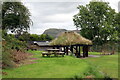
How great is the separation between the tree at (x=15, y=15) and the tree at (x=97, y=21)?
1455 centimetres

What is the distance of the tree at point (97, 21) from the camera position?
4162cm

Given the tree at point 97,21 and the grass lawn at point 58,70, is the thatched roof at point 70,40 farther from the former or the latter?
the tree at point 97,21

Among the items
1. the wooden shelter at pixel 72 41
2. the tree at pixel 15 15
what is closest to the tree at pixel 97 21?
the tree at pixel 15 15

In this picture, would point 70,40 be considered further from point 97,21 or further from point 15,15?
point 97,21

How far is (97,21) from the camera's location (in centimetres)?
4228

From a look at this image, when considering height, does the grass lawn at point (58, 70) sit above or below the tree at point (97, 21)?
below

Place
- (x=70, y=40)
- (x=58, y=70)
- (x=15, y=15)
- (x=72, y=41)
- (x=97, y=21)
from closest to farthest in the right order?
(x=58, y=70), (x=72, y=41), (x=70, y=40), (x=15, y=15), (x=97, y=21)

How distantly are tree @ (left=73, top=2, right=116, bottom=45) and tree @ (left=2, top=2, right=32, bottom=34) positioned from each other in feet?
47.7

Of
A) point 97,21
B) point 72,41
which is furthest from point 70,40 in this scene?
point 97,21

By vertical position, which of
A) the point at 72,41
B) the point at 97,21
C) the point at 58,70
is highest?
the point at 97,21

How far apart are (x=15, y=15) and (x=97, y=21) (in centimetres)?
1865

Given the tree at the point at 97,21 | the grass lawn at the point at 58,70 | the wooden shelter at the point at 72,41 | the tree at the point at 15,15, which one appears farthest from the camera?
the tree at the point at 97,21

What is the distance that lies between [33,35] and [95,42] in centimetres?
1820

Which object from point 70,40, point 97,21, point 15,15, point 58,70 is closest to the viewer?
point 58,70
